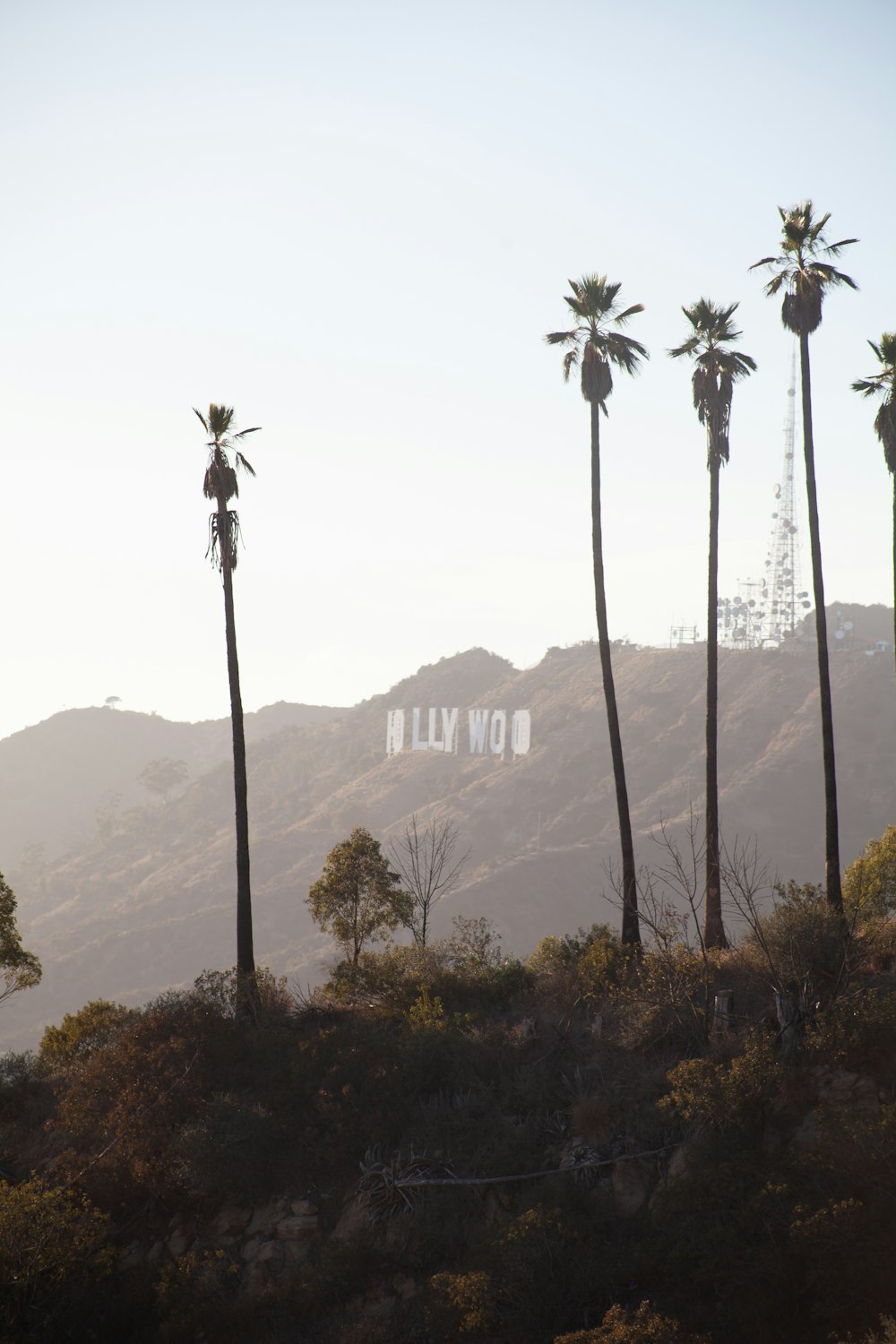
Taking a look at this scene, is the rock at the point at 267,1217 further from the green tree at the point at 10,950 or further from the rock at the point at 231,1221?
the green tree at the point at 10,950

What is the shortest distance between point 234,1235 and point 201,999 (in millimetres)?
6116

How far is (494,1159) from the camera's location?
52.7 ft

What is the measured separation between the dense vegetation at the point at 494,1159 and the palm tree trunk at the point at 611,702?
1686 mm

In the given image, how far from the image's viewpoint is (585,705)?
5822 inches

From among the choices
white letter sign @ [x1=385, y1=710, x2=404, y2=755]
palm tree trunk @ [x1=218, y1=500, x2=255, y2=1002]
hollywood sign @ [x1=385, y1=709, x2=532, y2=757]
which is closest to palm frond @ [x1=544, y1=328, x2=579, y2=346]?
palm tree trunk @ [x1=218, y1=500, x2=255, y2=1002]

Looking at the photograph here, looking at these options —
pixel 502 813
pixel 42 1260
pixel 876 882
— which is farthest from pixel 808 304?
pixel 502 813

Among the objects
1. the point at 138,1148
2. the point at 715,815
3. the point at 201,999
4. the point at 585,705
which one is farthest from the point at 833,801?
the point at 585,705

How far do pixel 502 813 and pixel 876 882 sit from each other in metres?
101

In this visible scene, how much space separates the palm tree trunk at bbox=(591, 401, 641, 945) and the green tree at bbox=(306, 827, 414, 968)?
6.73 meters

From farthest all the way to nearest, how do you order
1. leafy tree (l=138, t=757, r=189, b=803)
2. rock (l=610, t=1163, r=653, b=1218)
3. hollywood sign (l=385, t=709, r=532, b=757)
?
leafy tree (l=138, t=757, r=189, b=803)
hollywood sign (l=385, t=709, r=532, b=757)
rock (l=610, t=1163, r=653, b=1218)

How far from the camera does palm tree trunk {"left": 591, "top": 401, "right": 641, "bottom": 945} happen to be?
23.9 metres

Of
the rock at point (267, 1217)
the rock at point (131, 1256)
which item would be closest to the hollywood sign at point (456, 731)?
the rock at point (267, 1217)

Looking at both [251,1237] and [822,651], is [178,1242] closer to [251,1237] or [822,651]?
[251,1237]

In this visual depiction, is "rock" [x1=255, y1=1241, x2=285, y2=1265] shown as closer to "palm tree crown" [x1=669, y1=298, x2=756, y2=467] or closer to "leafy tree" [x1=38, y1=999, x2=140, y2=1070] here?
"leafy tree" [x1=38, y1=999, x2=140, y2=1070]
